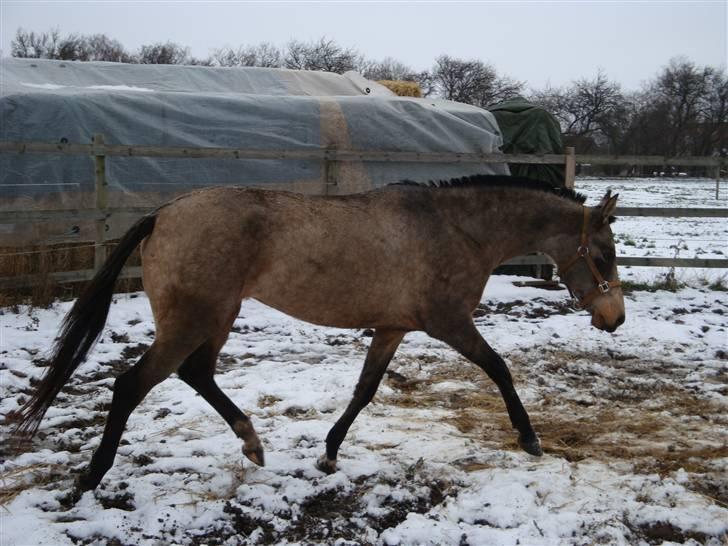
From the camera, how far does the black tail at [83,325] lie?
3355 millimetres

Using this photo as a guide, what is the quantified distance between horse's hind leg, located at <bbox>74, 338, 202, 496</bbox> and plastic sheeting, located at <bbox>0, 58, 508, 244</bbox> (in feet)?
17.5

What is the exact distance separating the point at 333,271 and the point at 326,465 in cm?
114

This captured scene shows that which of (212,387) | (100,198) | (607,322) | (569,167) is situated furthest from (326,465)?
(569,167)

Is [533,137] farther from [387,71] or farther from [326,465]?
[387,71]

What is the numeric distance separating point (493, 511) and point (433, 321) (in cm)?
111

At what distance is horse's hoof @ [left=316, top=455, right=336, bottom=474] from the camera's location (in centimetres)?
362

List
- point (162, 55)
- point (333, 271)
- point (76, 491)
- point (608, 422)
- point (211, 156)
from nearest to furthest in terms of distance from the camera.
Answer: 1. point (76, 491)
2. point (333, 271)
3. point (608, 422)
4. point (211, 156)
5. point (162, 55)

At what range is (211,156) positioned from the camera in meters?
7.89

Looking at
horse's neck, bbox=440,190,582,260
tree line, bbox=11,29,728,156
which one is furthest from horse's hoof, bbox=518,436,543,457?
tree line, bbox=11,29,728,156

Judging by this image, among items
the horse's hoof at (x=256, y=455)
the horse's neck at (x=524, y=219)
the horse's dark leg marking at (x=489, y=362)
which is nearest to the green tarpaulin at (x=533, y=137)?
the horse's neck at (x=524, y=219)

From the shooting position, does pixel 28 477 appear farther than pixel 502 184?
No

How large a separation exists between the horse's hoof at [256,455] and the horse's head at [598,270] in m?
2.31

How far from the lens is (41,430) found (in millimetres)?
4066

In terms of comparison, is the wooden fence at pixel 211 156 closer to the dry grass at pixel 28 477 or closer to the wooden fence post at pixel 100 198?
the wooden fence post at pixel 100 198
